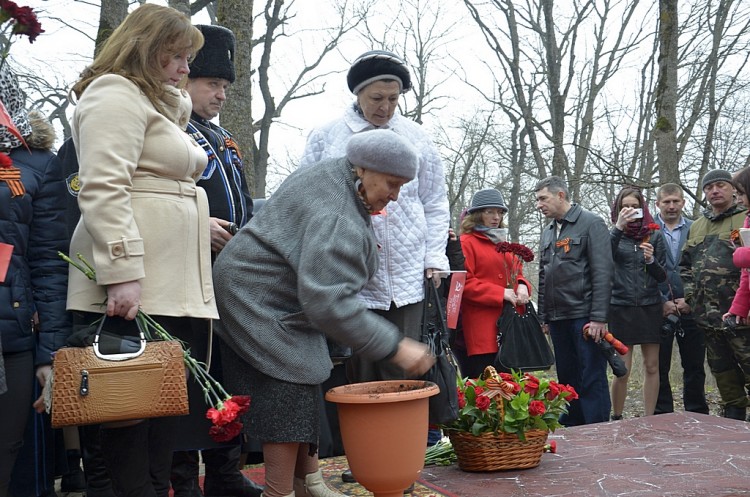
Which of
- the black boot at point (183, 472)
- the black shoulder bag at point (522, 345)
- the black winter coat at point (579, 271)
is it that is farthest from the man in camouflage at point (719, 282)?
the black boot at point (183, 472)

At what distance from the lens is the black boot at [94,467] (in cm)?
272

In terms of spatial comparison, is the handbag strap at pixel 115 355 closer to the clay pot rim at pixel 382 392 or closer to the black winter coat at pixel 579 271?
the clay pot rim at pixel 382 392

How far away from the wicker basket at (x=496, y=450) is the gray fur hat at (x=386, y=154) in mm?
1726

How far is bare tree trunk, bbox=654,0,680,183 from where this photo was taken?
9.12m

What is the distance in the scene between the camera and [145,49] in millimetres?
2543

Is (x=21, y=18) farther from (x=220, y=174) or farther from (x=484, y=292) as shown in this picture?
(x=484, y=292)

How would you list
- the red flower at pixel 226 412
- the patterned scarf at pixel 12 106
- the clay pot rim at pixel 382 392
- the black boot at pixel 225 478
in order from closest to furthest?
the red flower at pixel 226 412, the patterned scarf at pixel 12 106, the clay pot rim at pixel 382 392, the black boot at pixel 225 478

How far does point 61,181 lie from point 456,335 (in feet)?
11.9

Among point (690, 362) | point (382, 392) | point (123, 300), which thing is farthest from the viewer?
point (690, 362)

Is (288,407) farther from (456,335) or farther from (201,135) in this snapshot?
(456,335)

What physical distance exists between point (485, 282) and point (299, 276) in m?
3.26

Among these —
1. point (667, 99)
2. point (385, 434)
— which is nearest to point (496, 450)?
point (385, 434)

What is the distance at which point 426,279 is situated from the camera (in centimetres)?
379

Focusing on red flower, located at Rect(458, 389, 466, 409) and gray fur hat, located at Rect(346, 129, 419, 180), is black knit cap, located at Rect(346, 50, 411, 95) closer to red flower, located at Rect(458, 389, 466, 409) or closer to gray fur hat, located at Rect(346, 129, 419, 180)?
gray fur hat, located at Rect(346, 129, 419, 180)
